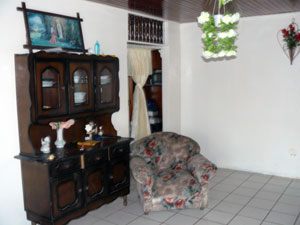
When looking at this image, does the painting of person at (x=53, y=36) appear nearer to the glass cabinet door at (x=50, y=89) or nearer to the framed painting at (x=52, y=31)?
the framed painting at (x=52, y=31)

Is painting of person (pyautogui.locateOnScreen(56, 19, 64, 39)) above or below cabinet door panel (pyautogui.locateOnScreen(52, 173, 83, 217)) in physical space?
above

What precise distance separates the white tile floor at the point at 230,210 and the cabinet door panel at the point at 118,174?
33 centimetres

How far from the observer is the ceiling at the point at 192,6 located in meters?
3.99

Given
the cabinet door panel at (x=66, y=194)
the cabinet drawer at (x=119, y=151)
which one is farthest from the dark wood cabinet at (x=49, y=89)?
the cabinet drawer at (x=119, y=151)

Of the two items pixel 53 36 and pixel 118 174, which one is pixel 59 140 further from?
pixel 53 36

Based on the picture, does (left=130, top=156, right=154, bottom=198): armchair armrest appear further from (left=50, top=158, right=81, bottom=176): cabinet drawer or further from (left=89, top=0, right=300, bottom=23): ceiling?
(left=89, top=0, right=300, bottom=23): ceiling

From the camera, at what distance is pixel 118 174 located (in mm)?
3707

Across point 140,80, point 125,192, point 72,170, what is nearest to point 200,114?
point 140,80

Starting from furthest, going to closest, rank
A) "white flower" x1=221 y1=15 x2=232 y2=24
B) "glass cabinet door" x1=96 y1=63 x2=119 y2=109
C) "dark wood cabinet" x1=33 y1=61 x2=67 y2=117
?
"glass cabinet door" x1=96 y1=63 x2=119 y2=109, "dark wood cabinet" x1=33 y1=61 x2=67 y2=117, "white flower" x1=221 y1=15 x2=232 y2=24

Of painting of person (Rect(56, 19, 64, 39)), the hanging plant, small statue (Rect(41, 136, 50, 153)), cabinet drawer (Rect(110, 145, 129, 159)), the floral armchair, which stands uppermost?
painting of person (Rect(56, 19, 64, 39))

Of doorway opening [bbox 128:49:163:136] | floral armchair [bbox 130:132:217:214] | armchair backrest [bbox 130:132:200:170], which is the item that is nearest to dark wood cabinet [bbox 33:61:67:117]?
floral armchair [bbox 130:132:217:214]

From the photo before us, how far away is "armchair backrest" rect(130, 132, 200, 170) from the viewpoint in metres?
4.04

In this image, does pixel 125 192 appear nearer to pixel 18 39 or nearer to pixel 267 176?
pixel 18 39

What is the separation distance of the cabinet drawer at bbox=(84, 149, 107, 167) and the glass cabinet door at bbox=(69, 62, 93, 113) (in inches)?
19.5
